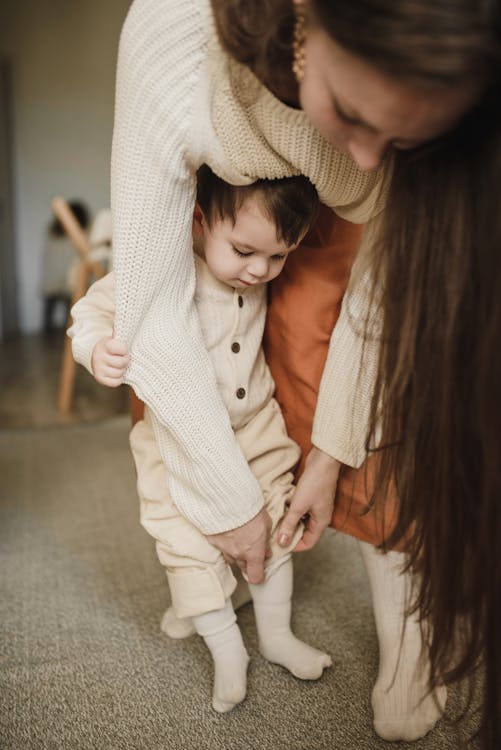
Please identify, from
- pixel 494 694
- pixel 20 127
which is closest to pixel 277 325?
pixel 494 694

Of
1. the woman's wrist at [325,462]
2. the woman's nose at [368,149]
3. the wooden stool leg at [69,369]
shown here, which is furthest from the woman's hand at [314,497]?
the wooden stool leg at [69,369]

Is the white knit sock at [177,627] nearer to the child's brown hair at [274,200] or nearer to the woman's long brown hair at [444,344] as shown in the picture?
the woman's long brown hair at [444,344]

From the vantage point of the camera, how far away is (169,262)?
0.79m

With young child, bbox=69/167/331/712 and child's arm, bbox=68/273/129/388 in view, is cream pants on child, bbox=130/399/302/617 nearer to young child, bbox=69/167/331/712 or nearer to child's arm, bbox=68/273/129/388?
young child, bbox=69/167/331/712

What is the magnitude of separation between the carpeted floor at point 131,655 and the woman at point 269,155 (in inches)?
4.2

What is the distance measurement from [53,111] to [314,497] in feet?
15.2

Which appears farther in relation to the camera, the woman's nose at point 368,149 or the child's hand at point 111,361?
the child's hand at point 111,361

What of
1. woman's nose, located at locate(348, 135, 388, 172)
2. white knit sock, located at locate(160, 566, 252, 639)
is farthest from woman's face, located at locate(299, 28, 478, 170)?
white knit sock, located at locate(160, 566, 252, 639)

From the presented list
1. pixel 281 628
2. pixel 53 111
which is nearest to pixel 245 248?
pixel 281 628

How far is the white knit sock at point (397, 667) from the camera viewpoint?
2.80ft

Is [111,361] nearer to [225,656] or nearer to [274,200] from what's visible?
[274,200]

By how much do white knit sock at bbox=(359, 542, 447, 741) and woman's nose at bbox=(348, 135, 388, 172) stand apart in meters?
0.51

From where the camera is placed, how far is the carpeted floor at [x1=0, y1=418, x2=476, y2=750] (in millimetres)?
863

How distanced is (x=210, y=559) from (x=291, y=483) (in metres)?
0.16
